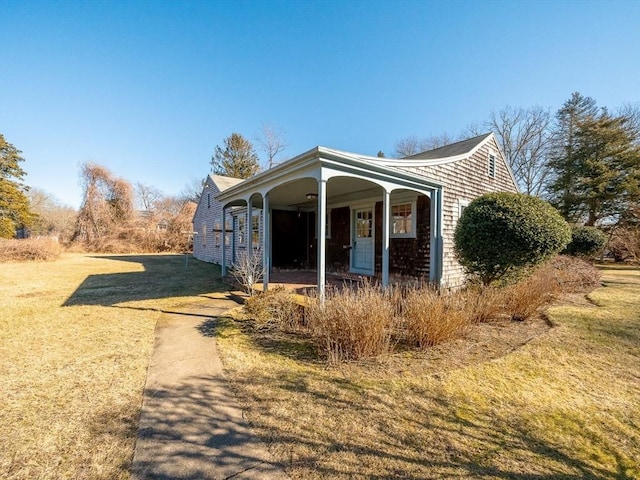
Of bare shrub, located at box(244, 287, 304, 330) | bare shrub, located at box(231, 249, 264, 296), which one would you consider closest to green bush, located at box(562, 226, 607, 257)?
bare shrub, located at box(231, 249, 264, 296)

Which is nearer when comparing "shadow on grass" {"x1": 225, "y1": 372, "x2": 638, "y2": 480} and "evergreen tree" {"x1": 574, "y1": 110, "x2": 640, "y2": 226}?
"shadow on grass" {"x1": 225, "y1": 372, "x2": 638, "y2": 480}

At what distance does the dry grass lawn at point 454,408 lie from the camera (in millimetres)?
2098

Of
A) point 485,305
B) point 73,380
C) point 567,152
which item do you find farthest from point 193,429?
point 567,152

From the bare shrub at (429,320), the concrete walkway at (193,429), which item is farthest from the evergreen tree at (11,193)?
the bare shrub at (429,320)

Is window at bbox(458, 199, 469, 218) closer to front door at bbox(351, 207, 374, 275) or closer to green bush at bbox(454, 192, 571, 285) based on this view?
green bush at bbox(454, 192, 571, 285)

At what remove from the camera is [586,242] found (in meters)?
13.2

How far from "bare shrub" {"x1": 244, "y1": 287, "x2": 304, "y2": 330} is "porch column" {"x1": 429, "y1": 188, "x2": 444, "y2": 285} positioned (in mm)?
4272

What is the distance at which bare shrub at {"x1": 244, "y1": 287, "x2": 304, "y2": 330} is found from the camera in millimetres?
4945

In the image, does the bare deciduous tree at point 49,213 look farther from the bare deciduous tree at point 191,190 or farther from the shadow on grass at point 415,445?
the shadow on grass at point 415,445

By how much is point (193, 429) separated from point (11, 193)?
32330mm

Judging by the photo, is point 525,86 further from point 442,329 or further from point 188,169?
point 188,169

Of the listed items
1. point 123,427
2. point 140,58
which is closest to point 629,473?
point 123,427

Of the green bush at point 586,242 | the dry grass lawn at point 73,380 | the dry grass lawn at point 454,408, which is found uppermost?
the green bush at point 586,242

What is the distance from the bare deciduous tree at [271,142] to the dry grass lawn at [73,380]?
25941 mm
